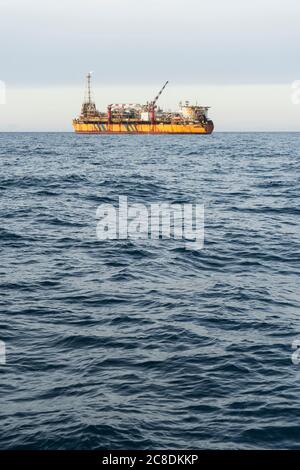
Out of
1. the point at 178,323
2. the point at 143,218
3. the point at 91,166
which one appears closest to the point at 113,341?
the point at 178,323

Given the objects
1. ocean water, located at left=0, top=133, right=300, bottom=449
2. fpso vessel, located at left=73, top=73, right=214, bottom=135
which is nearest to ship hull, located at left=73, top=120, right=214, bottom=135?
fpso vessel, located at left=73, top=73, right=214, bottom=135

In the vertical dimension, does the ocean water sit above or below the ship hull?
below

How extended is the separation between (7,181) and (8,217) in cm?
1664

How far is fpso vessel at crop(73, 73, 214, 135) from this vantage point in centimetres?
17788

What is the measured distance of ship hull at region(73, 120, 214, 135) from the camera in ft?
588

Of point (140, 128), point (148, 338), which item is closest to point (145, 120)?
point (140, 128)

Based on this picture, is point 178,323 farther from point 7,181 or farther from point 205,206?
point 7,181

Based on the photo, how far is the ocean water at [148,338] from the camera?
9.80 meters

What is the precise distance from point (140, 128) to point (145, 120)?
372 cm

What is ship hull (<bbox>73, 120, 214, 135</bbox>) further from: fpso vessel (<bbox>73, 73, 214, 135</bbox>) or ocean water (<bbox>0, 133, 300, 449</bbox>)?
ocean water (<bbox>0, 133, 300, 449</bbox>)

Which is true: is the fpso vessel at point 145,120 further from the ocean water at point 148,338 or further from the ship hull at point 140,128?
the ocean water at point 148,338

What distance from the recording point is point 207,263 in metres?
21.0

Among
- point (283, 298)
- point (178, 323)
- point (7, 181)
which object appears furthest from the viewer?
point (7, 181)

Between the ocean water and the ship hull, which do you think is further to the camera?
the ship hull
